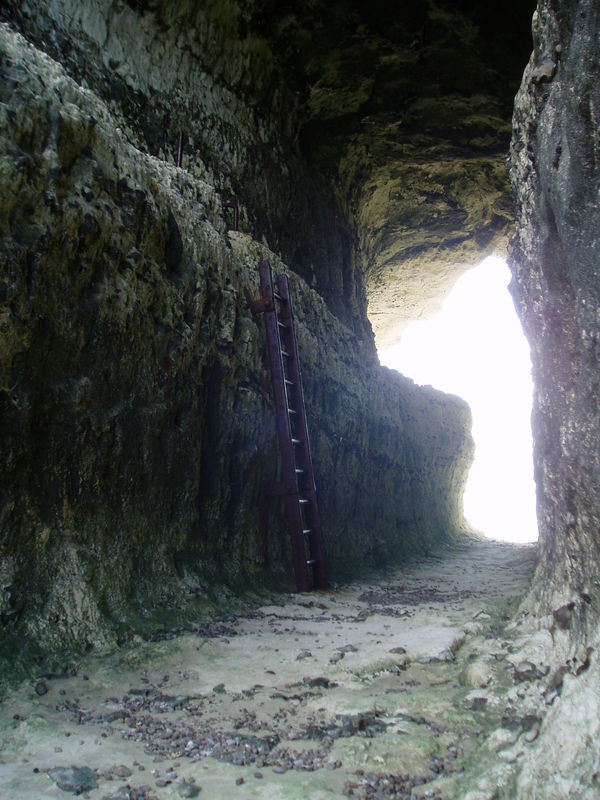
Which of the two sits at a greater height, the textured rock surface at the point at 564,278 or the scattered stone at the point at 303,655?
the textured rock surface at the point at 564,278

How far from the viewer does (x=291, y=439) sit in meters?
7.08

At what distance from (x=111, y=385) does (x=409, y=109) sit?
10.3 meters

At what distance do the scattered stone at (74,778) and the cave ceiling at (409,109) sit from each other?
10.7 metres

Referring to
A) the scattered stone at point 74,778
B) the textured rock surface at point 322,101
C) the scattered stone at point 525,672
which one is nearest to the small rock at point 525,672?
the scattered stone at point 525,672

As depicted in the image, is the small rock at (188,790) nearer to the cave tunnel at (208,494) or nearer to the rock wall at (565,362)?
the cave tunnel at (208,494)

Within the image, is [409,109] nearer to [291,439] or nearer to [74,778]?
[291,439]

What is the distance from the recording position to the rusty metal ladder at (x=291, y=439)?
6930 mm

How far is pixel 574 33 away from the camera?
3547 millimetres

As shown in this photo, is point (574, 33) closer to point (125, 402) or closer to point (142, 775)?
point (125, 402)

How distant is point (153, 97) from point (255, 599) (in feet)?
22.8

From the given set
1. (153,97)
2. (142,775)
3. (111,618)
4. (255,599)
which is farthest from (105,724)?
(153,97)

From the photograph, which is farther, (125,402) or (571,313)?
(125,402)

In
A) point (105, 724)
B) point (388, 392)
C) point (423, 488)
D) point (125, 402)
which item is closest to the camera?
point (105, 724)

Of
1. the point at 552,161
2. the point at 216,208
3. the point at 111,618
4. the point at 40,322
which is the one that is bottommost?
the point at 111,618
